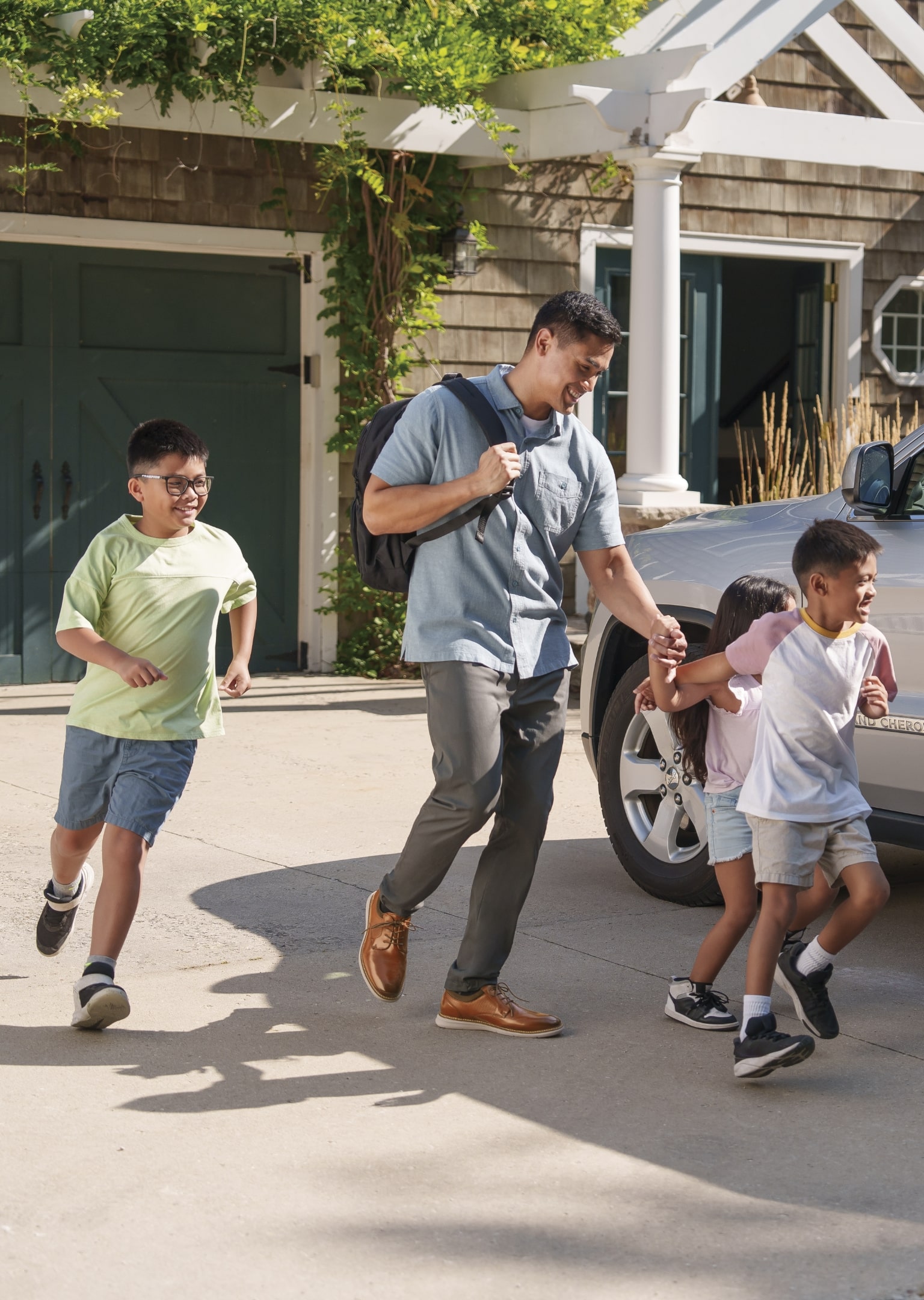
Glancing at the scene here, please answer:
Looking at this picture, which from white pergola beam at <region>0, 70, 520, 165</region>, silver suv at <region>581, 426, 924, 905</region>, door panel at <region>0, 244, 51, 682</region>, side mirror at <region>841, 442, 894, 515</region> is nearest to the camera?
silver suv at <region>581, 426, 924, 905</region>

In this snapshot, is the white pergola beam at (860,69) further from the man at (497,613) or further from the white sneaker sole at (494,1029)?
the white sneaker sole at (494,1029)

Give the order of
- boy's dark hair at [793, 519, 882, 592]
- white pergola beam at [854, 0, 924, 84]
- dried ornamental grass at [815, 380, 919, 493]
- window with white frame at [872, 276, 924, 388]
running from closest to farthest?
→ boy's dark hair at [793, 519, 882, 592] → dried ornamental grass at [815, 380, 919, 493] → white pergola beam at [854, 0, 924, 84] → window with white frame at [872, 276, 924, 388]

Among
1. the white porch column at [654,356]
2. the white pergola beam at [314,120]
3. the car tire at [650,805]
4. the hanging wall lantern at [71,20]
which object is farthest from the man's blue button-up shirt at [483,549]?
the white porch column at [654,356]

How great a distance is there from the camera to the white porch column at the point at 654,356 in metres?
10.1

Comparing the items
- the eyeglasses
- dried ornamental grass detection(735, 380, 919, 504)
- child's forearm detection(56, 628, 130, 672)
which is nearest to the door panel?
dried ornamental grass detection(735, 380, 919, 504)

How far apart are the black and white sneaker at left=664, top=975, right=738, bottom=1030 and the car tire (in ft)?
2.85

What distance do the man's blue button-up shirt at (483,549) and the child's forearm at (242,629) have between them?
55 cm

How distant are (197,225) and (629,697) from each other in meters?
5.65

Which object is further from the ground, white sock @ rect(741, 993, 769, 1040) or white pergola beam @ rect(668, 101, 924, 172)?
white pergola beam @ rect(668, 101, 924, 172)

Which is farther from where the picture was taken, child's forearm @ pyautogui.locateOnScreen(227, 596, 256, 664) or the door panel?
the door panel

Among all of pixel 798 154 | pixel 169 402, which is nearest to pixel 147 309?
pixel 169 402

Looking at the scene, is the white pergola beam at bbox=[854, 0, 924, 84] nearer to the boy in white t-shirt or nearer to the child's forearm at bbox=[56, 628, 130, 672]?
the boy in white t-shirt

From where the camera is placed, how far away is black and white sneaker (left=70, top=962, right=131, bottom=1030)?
4.17m

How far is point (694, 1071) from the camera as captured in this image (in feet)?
13.3
